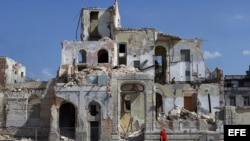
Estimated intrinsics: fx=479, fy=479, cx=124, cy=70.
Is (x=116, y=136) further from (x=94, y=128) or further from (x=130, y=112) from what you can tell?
(x=130, y=112)

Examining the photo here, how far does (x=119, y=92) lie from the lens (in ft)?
156

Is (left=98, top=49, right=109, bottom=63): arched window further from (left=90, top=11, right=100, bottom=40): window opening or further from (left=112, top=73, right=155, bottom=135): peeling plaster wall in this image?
(left=112, top=73, right=155, bottom=135): peeling plaster wall

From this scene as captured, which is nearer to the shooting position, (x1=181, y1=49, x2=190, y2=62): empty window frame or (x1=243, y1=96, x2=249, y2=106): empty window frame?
(x1=181, y1=49, x2=190, y2=62): empty window frame

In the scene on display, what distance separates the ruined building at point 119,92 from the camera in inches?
1822

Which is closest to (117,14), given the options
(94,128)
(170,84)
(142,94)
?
(170,84)

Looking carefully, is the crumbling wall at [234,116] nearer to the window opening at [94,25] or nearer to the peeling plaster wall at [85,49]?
the peeling plaster wall at [85,49]

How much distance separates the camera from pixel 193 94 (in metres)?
57.3

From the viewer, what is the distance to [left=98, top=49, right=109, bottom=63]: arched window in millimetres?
56925

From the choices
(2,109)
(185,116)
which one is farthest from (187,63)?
(2,109)

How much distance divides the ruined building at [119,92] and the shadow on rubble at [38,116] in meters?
0.10

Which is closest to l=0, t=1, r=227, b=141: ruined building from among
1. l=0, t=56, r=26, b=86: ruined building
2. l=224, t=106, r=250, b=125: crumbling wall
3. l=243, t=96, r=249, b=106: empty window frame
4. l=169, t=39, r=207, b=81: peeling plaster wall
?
l=169, t=39, r=207, b=81: peeling plaster wall

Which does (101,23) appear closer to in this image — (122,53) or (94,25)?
(94,25)

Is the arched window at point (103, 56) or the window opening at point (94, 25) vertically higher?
the window opening at point (94, 25)

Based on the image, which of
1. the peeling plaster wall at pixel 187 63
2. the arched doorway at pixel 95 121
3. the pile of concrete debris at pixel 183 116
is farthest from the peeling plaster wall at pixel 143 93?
the peeling plaster wall at pixel 187 63
